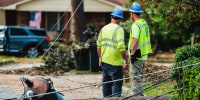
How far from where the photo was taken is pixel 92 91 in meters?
7.73

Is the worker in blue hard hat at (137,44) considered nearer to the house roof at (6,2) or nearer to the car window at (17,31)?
the car window at (17,31)

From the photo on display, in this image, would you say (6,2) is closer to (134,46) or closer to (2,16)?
(2,16)

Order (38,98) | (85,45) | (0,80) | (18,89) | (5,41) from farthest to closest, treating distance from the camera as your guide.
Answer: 1. (5,41)
2. (85,45)
3. (0,80)
4. (18,89)
5. (38,98)

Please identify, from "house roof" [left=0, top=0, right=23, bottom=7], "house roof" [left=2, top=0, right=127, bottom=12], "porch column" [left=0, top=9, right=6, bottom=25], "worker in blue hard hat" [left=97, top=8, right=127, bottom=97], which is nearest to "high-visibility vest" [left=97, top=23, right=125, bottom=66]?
"worker in blue hard hat" [left=97, top=8, right=127, bottom=97]

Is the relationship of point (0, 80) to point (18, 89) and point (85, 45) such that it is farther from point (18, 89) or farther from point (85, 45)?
point (85, 45)

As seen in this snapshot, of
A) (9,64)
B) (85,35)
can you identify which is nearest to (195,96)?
(85,35)

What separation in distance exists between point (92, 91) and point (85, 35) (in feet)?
14.5

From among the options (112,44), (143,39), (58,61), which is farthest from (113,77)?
(58,61)

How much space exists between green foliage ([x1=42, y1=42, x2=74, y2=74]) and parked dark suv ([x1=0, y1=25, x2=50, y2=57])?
433 cm

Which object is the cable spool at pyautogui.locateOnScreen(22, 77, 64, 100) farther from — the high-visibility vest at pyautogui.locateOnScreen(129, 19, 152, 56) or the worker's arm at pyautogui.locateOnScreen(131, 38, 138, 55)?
the high-visibility vest at pyautogui.locateOnScreen(129, 19, 152, 56)

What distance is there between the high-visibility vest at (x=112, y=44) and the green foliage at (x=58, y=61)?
4.76 metres

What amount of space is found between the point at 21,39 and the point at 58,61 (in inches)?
227

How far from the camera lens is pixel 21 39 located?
16.1 meters

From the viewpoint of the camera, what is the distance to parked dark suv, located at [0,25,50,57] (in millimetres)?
15393
